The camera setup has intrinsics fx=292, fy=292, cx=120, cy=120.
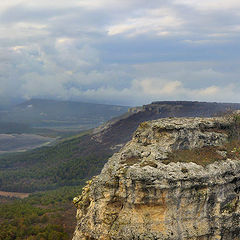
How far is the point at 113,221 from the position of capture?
30672 millimetres

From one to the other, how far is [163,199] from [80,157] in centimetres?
13331

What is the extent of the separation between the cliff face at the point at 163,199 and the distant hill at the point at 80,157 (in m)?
95.2

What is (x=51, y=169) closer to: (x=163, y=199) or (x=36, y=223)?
(x=36, y=223)

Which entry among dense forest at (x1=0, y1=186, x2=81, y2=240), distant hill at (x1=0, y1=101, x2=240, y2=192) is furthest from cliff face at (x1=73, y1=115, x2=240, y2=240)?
distant hill at (x1=0, y1=101, x2=240, y2=192)

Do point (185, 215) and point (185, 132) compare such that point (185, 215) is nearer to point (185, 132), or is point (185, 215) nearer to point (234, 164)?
point (234, 164)

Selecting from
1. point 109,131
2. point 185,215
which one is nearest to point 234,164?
point 185,215

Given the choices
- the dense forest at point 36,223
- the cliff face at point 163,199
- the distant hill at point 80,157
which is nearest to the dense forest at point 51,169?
the distant hill at point 80,157

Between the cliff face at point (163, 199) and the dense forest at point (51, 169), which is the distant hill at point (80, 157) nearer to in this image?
the dense forest at point (51, 169)

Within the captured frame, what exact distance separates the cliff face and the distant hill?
9523 cm

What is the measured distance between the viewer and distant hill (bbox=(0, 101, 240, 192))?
453ft

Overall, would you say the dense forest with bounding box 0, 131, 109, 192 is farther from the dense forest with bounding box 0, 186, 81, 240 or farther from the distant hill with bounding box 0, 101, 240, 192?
the dense forest with bounding box 0, 186, 81, 240

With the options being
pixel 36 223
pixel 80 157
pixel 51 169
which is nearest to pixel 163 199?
pixel 36 223

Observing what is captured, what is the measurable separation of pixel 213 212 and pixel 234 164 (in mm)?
6190

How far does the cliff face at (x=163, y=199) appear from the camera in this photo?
96.2 feet
